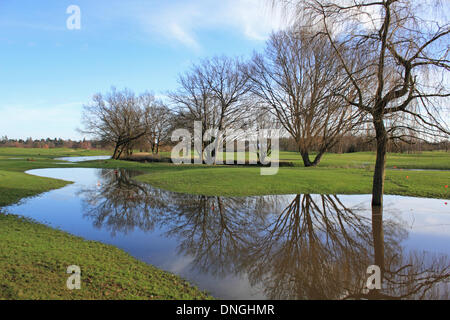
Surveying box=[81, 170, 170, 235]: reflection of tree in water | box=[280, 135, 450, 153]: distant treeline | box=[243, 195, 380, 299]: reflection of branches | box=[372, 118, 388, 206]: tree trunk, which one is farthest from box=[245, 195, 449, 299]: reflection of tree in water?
box=[81, 170, 170, 235]: reflection of tree in water

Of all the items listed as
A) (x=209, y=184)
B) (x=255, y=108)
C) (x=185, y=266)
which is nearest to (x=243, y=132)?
(x=255, y=108)

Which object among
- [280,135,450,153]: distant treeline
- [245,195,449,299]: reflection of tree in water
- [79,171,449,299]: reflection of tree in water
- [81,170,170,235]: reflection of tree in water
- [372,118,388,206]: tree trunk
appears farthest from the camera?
[372,118,388,206]: tree trunk

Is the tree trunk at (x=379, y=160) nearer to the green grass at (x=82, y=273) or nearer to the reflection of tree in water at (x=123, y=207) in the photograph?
the green grass at (x=82, y=273)

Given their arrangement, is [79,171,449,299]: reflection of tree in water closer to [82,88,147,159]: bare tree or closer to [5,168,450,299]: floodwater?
[5,168,450,299]: floodwater

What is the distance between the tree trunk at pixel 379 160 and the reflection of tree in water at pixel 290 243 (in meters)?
0.89

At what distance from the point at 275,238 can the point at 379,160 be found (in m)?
5.15

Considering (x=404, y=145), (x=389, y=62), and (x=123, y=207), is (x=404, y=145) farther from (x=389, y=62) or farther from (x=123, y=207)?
(x=123, y=207)

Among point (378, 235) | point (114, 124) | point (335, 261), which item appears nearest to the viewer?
point (335, 261)

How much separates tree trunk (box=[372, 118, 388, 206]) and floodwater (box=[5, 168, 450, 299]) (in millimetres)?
599

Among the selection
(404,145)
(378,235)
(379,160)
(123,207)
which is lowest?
(378,235)

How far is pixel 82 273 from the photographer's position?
4.28 meters

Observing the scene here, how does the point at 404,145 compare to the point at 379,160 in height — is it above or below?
above

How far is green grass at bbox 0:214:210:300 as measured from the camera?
3.70 metres

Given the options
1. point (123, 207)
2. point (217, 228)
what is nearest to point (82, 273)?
point (217, 228)
